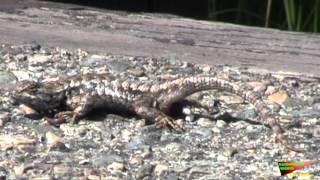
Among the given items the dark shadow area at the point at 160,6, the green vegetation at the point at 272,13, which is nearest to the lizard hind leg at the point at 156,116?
the green vegetation at the point at 272,13

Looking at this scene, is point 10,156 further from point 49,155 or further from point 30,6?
point 30,6

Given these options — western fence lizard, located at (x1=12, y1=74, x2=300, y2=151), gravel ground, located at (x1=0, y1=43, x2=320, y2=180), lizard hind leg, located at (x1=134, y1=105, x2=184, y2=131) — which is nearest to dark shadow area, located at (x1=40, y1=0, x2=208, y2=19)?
gravel ground, located at (x1=0, y1=43, x2=320, y2=180)

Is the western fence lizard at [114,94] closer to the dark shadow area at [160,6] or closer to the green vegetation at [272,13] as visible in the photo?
the green vegetation at [272,13]

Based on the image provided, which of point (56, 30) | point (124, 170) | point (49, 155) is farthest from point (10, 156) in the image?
point (56, 30)

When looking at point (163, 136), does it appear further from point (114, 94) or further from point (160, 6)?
point (160, 6)

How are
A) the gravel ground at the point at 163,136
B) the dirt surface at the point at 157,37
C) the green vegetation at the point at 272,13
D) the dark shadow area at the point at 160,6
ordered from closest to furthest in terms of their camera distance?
the gravel ground at the point at 163,136, the dirt surface at the point at 157,37, the green vegetation at the point at 272,13, the dark shadow area at the point at 160,6

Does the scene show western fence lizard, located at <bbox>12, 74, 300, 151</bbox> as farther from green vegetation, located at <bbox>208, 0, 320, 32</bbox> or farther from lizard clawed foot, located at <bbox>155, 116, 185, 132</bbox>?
green vegetation, located at <bbox>208, 0, 320, 32</bbox>

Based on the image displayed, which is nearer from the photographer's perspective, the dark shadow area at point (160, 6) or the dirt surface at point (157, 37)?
the dirt surface at point (157, 37)

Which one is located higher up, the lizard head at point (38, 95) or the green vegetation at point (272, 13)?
the green vegetation at point (272, 13)
